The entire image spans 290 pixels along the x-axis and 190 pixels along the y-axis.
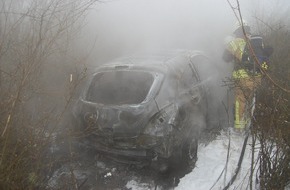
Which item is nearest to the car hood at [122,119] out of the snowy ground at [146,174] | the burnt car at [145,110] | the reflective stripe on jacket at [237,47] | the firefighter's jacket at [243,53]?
the burnt car at [145,110]

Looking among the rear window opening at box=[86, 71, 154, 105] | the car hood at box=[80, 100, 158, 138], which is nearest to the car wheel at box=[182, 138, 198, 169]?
the car hood at box=[80, 100, 158, 138]

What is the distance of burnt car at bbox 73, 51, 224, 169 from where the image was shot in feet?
16.8

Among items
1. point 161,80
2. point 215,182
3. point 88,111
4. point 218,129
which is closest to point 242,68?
point 218,129

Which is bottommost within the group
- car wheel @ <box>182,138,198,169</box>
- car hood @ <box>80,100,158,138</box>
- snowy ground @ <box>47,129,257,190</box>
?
snowy ground @ <box>47,129,257,190</box>

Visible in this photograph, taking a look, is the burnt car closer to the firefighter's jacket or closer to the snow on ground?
the snow on ground

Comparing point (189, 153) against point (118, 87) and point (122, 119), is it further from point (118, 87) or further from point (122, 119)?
point (118, 87)

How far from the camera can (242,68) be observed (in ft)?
21.2

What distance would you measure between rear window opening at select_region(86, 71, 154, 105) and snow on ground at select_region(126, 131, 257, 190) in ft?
4.10

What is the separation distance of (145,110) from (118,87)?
2.63 feet

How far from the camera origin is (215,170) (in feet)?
17.8

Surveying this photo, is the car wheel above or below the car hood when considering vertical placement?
below

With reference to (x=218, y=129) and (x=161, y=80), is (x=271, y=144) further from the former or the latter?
(x=218, y=129)

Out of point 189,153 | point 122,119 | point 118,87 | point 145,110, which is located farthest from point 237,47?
point 122,119

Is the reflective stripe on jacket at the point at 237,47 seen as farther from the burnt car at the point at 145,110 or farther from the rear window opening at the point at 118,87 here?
the rear window opening at the point at 118,87
